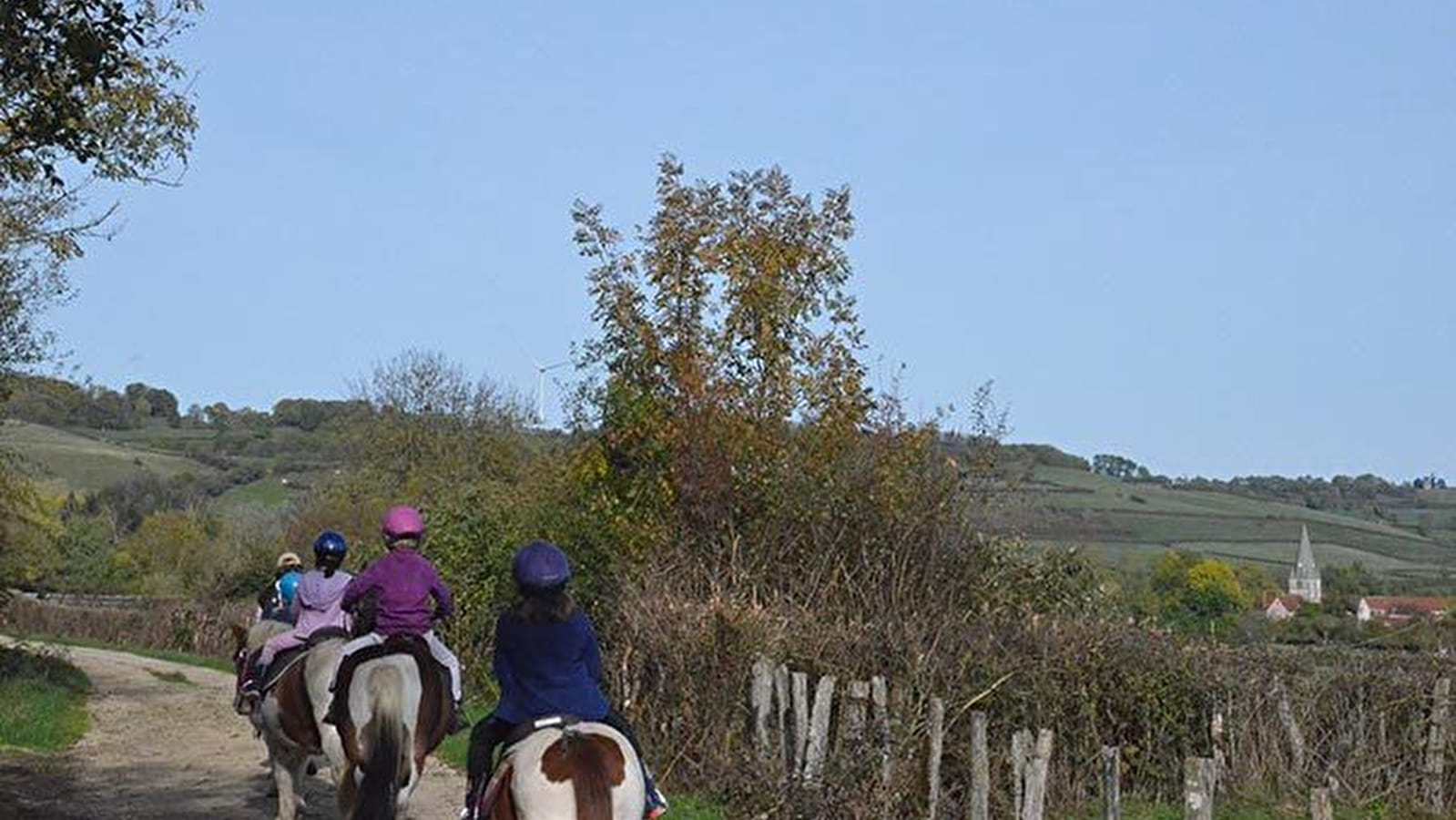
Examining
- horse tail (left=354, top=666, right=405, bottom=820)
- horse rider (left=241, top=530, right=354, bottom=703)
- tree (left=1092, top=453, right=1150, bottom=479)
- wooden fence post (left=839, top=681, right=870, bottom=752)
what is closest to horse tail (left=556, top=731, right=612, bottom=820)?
horse tail (left=354, top=666, right=405, bottom=820)

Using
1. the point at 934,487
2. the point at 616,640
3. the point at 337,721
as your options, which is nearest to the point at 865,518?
the point at 934,487

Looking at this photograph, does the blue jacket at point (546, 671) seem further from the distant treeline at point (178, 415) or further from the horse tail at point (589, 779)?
the distant treeline at point (178, 415)

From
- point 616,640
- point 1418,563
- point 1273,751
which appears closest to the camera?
point 1273,751

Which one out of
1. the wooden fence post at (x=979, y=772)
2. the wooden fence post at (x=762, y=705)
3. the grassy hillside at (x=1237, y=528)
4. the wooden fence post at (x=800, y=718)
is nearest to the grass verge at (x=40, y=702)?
the wooden fence post at (x=762, y=705)

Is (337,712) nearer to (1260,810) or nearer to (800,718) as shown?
(800,718)

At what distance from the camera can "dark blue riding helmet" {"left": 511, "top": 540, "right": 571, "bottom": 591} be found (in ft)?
30.6

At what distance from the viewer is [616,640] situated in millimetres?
20391

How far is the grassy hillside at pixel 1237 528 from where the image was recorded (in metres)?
62.6

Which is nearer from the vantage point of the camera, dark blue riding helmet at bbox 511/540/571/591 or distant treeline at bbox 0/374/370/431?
dark blue riding helmet at bbox 511/540/571/591

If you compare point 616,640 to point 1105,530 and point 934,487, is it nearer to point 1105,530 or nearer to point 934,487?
point 934,487

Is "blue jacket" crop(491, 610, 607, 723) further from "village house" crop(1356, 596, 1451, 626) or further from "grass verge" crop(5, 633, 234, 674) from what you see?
"grass verge" crop(5, 633, 234, 674)

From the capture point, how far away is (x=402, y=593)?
12.1m

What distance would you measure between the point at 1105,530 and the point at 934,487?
4054cm

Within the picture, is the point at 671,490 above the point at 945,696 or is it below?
above
